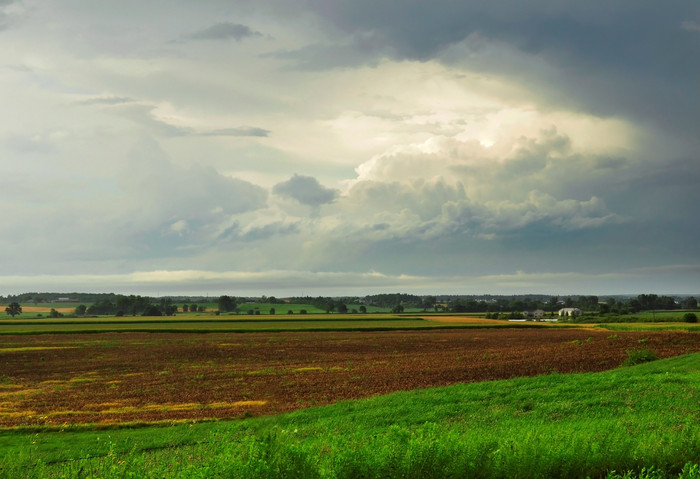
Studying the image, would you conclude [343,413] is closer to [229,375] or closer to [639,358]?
[229,375]

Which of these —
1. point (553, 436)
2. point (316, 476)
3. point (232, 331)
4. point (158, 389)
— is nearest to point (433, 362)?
point (158, 389)

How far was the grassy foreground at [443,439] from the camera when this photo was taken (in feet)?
29.2

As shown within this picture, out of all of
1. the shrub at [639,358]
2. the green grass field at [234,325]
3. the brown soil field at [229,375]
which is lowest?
the green grass field at [234,325]

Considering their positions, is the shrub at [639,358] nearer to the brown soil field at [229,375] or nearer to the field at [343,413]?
the brown soil field at [229,375]

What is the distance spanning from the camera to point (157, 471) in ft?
29.7

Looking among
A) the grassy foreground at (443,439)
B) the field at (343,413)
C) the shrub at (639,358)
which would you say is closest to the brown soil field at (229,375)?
the field at (343,413)

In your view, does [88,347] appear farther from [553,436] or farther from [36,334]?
[553,436]

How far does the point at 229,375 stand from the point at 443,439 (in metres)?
29.6

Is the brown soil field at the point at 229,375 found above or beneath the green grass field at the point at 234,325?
above

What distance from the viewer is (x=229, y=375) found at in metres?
37.3

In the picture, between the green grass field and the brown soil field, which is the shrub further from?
the green grass field

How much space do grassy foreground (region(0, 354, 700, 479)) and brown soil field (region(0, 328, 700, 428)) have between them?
475 centimetres

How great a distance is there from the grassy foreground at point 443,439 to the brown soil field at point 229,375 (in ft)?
15.6

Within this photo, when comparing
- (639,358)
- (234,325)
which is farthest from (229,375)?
(234,325)
